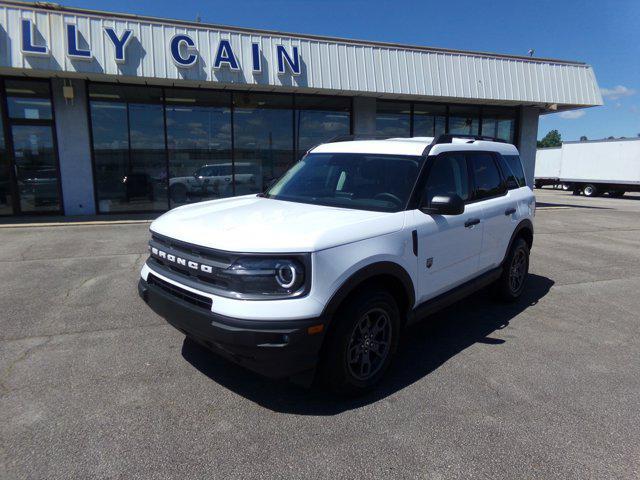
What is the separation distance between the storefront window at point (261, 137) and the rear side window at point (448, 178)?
9.58m

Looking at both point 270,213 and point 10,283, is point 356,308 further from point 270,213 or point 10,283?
point 10,283

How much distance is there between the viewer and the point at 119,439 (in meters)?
2.69

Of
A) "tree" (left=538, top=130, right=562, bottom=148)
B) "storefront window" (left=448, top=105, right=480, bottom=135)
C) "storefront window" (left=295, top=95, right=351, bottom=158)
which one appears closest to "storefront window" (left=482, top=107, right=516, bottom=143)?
"storefront window" (left=448, top=105, right=480, bottom=135)

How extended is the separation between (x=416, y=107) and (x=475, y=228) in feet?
39.3

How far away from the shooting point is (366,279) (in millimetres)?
3094

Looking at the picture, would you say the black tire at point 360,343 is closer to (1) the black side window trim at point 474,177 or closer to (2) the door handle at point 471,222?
(2) the door handle at point 471,222

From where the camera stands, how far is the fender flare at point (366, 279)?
281 cm

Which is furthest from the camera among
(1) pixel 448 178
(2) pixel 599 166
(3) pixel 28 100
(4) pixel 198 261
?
(2) pixel 599 166

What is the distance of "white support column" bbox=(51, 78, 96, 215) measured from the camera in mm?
11461

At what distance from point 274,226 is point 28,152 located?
11.5 metres

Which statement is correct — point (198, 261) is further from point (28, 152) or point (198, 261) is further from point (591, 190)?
point (591, 190)

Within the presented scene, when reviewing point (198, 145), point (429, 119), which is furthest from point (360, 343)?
point (429, 119)

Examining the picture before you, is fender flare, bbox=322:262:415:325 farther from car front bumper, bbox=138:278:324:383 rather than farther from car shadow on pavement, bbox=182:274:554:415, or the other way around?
car shadow on pavement, bbox=182:274:554:415

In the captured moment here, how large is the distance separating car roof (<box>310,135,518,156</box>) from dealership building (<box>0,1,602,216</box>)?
5.69 meters
